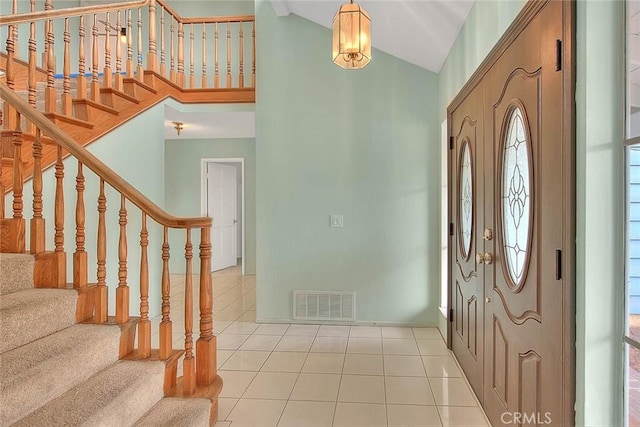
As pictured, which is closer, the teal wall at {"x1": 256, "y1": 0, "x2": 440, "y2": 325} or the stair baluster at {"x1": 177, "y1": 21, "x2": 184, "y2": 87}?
the teal wall at {"x1": 256, "y1": 0, "x2": 440, "y2": 325}

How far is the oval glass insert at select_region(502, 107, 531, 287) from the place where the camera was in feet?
5.60

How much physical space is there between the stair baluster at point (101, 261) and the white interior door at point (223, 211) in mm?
4822

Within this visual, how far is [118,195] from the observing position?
3.77 metres

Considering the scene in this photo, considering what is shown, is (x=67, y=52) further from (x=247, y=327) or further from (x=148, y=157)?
(x=247, y=327)

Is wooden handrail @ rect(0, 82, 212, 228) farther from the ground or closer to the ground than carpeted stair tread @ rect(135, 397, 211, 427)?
farther from the ground

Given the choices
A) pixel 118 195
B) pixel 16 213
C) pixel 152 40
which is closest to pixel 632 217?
pixel 16 213

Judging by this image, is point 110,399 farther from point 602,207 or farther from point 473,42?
point 473,42

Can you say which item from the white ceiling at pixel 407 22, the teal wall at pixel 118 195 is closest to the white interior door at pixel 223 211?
the white ceiling at pixel 407 22

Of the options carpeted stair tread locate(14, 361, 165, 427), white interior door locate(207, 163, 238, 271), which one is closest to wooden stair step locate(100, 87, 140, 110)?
carpeted stair tread locate(14, 361, 165, 427)

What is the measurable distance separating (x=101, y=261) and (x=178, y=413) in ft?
3.10

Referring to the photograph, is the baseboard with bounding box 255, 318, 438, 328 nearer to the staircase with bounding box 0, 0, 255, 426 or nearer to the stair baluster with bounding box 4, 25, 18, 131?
the staircase with bounding box 0, 0, 255, 426

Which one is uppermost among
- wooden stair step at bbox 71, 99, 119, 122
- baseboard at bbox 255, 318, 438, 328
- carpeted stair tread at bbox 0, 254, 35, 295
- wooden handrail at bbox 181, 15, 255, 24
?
wooden handrail at bbox 181, 15, 255, 24

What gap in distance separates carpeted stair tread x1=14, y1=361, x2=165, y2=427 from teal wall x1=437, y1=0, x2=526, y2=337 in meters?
2.60

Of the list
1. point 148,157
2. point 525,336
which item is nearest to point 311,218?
point 148,157
